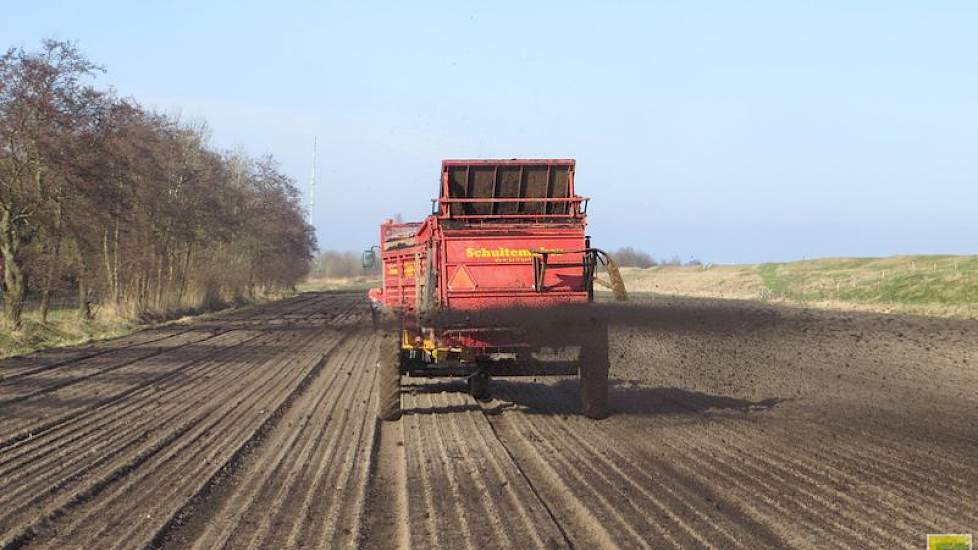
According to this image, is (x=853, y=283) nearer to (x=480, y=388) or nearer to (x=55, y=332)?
(x=55, y=332)

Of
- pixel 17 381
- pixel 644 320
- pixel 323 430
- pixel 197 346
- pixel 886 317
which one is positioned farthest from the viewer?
pixel 886 317

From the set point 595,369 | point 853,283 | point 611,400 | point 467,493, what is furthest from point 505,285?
point 853,283

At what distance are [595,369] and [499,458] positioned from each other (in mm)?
2864

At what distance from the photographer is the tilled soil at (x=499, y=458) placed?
7.15m

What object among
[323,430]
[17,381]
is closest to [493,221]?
[323,430]

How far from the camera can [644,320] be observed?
42.9 ft

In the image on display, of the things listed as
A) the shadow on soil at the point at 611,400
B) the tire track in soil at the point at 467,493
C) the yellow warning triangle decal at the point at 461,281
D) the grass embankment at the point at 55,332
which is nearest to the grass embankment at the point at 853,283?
the shadow on soil at the point at 611,400

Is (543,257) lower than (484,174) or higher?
lower

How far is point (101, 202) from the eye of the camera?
27.3 meters

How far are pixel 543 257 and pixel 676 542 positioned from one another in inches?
239

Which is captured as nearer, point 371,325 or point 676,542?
point 676,542

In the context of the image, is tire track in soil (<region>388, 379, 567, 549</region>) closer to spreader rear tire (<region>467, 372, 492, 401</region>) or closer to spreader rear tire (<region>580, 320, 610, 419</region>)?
spreader rear tire (<region>467, 372, 492, 401</region>)

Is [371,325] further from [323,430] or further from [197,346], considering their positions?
[197,346]

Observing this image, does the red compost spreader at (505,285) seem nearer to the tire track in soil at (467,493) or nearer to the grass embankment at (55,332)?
the tire track in soil at (467,493)
